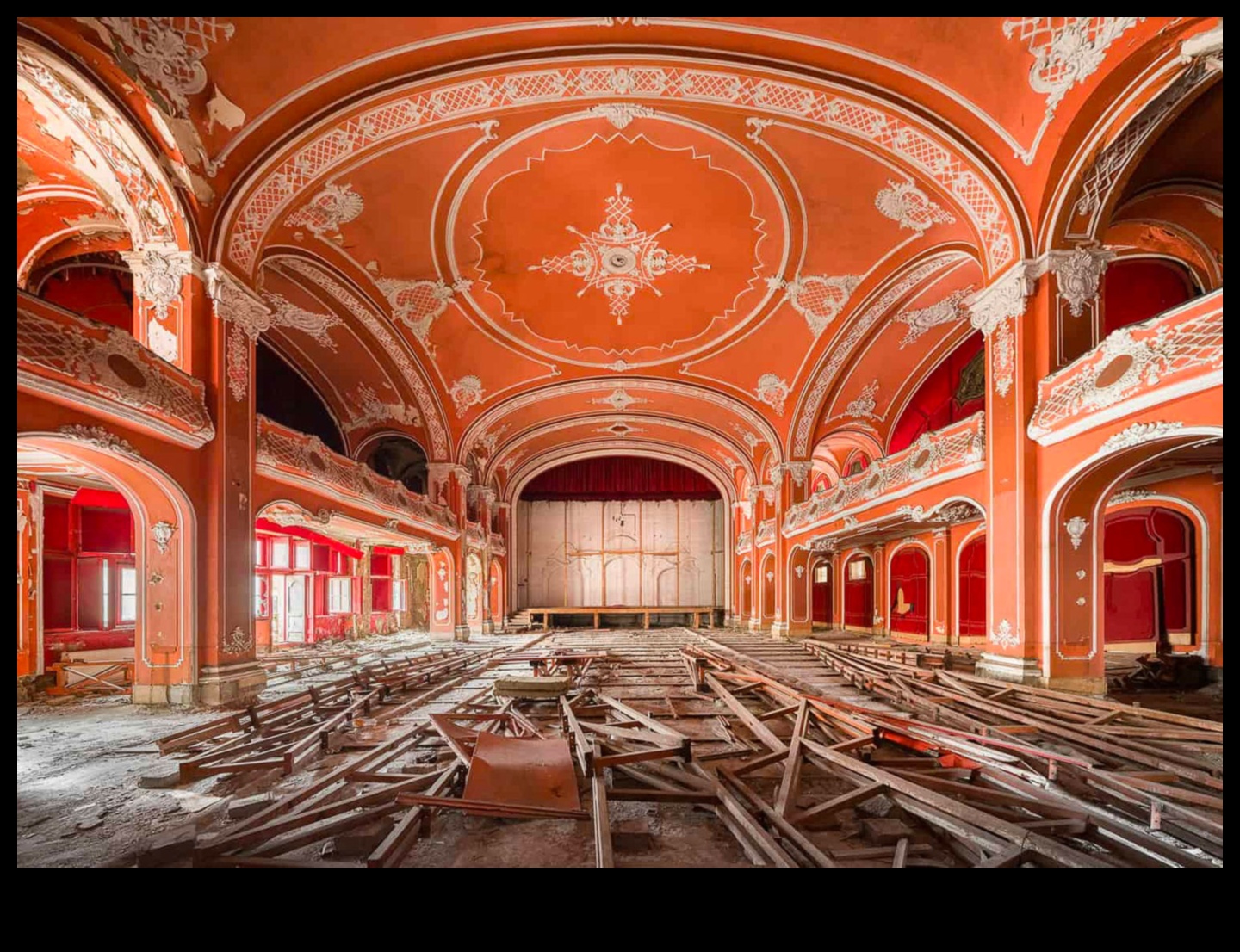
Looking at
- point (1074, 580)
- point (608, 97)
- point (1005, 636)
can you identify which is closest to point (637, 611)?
point (1005, 636)

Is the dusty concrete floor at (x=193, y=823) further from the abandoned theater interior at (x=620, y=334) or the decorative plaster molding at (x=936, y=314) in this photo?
the decorative plaster molding at (x=936, y=314)

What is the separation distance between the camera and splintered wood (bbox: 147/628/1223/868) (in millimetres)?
2977

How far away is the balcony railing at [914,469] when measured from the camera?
8.07 meters

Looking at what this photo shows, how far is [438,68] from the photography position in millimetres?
6664

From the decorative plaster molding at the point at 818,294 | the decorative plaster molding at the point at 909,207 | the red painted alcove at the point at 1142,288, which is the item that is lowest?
the red painted alcove at the point at 1142,288

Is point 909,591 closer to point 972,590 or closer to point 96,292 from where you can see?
point 972,590

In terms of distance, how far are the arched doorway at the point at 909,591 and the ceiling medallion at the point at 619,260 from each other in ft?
32.8

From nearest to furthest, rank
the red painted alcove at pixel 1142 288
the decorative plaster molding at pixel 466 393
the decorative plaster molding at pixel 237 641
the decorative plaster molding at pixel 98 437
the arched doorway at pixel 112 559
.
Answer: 1. the decorative plaster molding at pixel 98 437
2. the arched doorway at pixel 112 559
3. the decorative plaster molding at pixel 237 641
4. the red painted alcove at pixel 1142 288
5. the decorative plaster molding at pixel 466 393

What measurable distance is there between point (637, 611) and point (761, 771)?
58.5 feet

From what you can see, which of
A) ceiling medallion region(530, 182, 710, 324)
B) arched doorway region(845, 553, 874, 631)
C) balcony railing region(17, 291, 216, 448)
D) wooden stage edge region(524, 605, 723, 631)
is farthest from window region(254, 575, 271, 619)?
arched doorway region(845, 553, 874, 631)

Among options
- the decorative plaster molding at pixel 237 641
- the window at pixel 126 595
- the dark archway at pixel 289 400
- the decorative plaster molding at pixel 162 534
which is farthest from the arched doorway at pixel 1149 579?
the window at pixel 126 595

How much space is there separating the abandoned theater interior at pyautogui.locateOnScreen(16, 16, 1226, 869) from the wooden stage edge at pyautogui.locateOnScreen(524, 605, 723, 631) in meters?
8.18

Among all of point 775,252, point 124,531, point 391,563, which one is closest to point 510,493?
point 391,563

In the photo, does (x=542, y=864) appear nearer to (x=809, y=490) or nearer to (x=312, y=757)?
(x=312, y=757)
